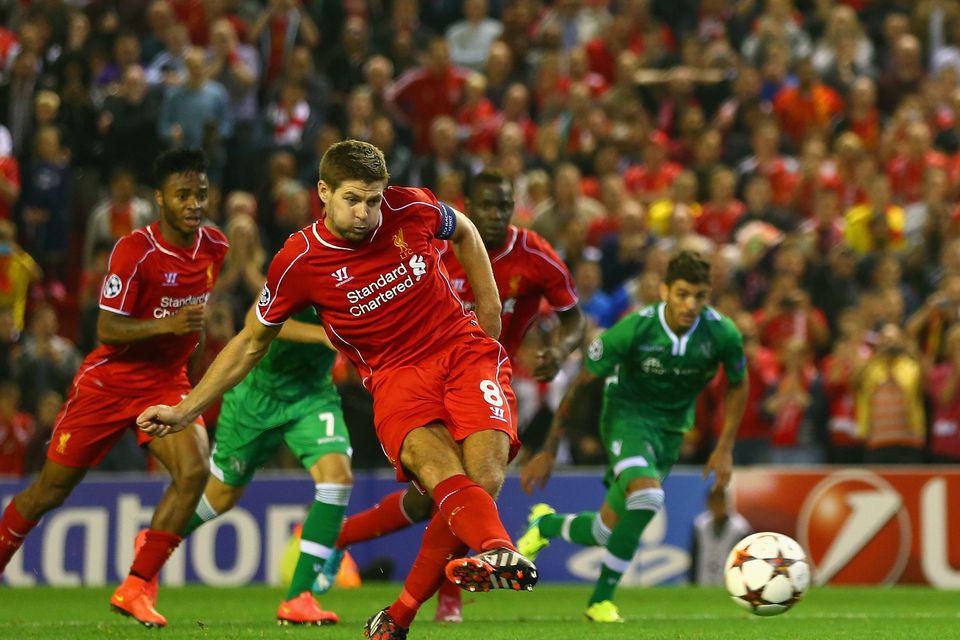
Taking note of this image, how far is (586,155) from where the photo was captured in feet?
57.9

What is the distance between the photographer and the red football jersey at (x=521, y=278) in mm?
10031

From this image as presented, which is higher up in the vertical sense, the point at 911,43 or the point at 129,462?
the point at 911,43

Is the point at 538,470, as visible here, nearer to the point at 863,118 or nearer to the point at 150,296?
the point at 150,296

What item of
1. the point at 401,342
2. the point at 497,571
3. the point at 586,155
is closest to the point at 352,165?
the point at 401,342

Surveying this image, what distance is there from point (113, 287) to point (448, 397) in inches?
109

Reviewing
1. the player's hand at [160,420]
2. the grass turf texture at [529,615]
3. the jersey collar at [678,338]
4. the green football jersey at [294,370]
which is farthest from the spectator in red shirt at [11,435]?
the player's hand at [160,420]

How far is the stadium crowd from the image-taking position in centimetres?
1458

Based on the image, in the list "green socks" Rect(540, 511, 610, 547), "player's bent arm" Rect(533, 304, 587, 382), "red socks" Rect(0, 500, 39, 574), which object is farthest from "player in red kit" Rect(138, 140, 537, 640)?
"green socks" Rect(540, 511, 610, 547)

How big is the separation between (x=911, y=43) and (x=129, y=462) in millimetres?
10336

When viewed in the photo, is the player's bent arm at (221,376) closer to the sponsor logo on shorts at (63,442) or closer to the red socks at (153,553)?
the red socks at (153,553)

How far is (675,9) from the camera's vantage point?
803 inches

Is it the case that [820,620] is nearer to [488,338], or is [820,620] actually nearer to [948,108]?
[488,338]

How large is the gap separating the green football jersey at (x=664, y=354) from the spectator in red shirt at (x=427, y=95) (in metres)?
8.24

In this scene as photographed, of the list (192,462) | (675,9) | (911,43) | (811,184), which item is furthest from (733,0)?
(192,462)
